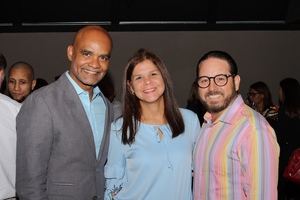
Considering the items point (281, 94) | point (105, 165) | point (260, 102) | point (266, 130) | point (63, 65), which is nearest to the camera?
point (266, 130)

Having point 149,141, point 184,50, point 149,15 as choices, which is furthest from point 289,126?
point 149,15

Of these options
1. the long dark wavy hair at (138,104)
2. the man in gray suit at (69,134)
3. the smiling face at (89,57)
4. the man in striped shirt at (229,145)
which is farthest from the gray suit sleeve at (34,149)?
the man in striped shirt at (229,145)

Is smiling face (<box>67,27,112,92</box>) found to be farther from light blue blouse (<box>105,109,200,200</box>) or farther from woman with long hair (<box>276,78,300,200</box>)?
woman with long hair (<box>276,78,300,200</box>)

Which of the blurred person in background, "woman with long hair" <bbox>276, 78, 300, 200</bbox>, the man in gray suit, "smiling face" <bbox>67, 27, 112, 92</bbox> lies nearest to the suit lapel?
the man in gray suit

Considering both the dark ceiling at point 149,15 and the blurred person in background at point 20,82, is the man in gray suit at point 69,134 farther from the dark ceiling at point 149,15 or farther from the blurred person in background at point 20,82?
the dark ceiling at point 149,15

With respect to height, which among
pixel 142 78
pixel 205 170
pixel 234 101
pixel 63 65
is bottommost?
pixel 205 170

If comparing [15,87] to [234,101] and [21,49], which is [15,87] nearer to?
[234,101]

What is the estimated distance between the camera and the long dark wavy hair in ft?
6.57

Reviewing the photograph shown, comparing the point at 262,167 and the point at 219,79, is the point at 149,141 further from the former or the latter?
the point at 262,167

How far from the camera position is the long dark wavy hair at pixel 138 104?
2.00m

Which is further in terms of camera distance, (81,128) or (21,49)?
(21,49)

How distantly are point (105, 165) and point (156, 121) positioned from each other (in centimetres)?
37

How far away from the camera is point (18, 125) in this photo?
1.75 metres

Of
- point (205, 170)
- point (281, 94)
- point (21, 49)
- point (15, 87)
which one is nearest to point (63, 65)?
point (21, 49)
